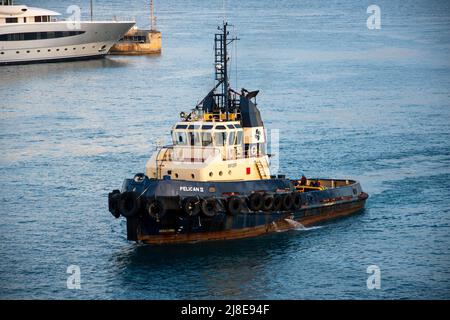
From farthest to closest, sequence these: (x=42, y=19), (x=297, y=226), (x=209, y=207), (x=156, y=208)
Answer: (x=42, y=19)
(x=297, y=226)
(x=209, y=207)
(x=156, y=208)

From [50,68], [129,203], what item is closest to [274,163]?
[129,203]

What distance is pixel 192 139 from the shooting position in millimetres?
44875

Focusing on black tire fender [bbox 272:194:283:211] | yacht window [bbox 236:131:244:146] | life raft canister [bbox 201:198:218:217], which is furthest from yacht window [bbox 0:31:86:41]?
life raft canister [bbox 201:198:218:217]

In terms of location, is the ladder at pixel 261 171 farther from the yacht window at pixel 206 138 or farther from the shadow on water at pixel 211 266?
the shadow on water at pixel 211 266

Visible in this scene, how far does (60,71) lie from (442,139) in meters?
47.2

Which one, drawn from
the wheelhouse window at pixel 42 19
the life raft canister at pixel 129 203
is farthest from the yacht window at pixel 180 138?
the wheelhouse window at pixel 42 19

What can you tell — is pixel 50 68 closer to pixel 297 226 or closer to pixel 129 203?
pixel 297 226

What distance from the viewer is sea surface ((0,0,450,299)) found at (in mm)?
40094

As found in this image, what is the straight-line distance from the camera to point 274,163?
58344 mm

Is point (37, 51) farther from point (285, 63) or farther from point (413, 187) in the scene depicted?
point (413, 187)

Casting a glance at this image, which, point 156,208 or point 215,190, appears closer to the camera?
point 156,208

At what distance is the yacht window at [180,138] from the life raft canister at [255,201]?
358 centimetres

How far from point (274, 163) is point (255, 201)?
48.3 feet

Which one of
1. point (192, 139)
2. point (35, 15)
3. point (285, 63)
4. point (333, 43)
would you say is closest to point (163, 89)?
point (285, 63)
